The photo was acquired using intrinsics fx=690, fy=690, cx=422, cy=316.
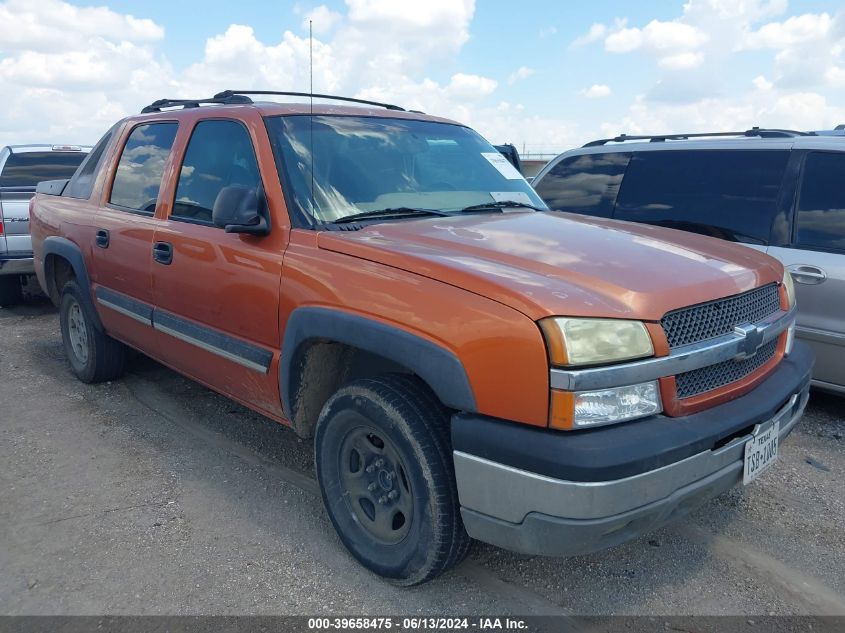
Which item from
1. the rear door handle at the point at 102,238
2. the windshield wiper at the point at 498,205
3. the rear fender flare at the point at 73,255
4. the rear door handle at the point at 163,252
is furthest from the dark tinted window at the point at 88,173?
the windshield wiper at the point at 498,205

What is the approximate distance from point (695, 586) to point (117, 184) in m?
4.03

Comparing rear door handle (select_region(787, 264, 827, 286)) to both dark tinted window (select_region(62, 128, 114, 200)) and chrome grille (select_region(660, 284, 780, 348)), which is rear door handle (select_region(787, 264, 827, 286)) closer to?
chrome grille (select_region(660, 284, 780, 348))

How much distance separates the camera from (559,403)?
2100 millimetres

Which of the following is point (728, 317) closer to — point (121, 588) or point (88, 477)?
point (121, 588)

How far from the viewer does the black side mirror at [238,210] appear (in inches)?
116

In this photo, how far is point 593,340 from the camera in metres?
2.14

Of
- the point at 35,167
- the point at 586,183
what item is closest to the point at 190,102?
the point at 586,183

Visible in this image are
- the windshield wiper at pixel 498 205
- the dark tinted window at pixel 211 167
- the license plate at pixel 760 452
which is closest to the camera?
the license plate at pixel 760 452

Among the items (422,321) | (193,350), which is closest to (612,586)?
(422,321)

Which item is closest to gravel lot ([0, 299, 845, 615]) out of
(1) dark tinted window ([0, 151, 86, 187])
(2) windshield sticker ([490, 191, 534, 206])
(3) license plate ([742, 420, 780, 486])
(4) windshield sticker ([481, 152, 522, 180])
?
(3) license plate ([742, 420, 780, 486])

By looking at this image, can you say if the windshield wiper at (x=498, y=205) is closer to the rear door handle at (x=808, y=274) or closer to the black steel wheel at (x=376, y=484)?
the black steel wheel at (x=376, y=484)

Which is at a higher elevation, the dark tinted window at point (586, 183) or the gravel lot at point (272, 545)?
the dark tinted window at point (586, 183)

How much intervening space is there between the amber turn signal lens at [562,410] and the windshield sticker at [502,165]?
6.77 feet

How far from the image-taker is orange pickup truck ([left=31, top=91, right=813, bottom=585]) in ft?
7.04
